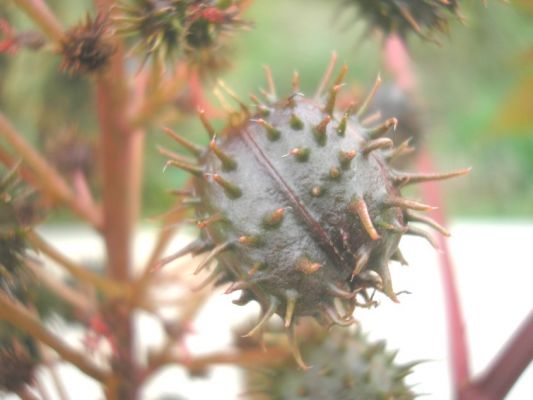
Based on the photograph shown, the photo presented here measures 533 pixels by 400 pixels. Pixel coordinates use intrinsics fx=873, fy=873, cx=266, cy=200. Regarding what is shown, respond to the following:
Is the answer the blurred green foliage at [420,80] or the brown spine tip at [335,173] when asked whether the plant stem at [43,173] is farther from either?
the brown spine tip at [335,173]

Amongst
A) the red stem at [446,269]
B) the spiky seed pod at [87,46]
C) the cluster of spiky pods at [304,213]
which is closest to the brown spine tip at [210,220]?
the cluster of spiky pods at [304,213]

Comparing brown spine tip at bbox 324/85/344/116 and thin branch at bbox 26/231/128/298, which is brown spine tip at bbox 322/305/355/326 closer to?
brown spine tip at bbox 324/85/344/116

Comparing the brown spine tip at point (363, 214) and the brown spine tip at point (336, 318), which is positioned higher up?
the brown spine tip at point (363, 214)

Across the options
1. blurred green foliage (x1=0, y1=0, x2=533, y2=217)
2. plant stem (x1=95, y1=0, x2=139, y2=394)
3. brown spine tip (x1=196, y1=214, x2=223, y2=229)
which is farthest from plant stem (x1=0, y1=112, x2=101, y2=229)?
brown spine tip (x1=196, y1=214, x2=223, y2=229)

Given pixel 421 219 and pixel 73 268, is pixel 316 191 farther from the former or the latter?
pixel 73 268

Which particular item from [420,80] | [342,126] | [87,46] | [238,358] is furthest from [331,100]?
[420,80]

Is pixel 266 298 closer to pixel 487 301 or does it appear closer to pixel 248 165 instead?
pixel 248 165

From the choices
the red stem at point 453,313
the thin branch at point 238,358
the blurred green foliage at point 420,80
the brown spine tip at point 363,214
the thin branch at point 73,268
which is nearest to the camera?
the brown spine tip at point 363,214

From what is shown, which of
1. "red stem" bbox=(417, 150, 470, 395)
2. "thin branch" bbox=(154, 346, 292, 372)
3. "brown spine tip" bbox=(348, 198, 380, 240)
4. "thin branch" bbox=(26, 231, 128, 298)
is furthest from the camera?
"red stem" bbox=(417, 150, 470, 395)
